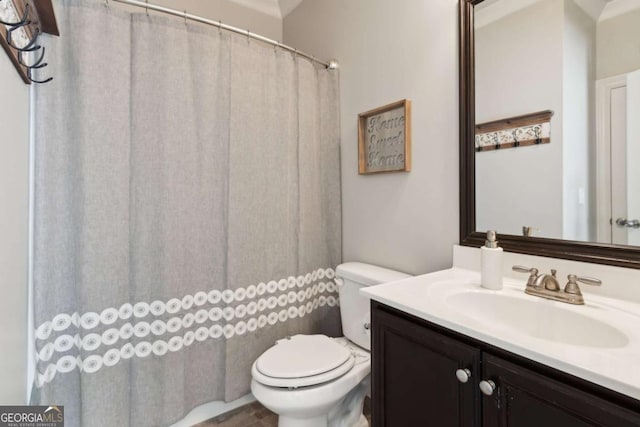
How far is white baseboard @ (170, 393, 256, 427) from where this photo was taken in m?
1.48

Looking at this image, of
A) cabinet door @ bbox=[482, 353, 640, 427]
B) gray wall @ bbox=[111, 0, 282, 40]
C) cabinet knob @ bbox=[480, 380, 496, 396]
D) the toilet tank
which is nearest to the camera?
cabinet door @ bbox=[482, 353, 640, 427]

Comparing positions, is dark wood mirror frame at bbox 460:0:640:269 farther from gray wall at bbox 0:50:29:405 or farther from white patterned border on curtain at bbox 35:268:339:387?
gray wall at bbox 0:50:29:405

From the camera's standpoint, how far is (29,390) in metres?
1.10

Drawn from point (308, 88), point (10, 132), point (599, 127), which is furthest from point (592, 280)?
point (10, 132)

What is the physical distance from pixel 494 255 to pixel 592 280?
251mm

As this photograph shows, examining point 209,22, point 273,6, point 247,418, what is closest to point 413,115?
point 209,22

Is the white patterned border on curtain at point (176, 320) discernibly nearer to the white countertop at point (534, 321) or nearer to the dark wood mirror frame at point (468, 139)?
the white countertop at point (534, 321)

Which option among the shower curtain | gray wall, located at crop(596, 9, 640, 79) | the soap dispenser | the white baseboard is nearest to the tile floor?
the white baseboard

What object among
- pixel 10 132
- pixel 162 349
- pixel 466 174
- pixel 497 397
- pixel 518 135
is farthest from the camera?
pixel 162 349

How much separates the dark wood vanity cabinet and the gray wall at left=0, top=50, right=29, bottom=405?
1053 millimetres

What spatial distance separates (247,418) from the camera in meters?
1.54

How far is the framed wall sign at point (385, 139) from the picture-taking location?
1438 millimetres

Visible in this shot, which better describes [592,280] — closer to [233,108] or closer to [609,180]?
[609,180]

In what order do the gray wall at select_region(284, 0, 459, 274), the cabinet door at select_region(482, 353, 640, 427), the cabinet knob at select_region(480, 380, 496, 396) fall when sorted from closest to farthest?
the cabinet door at select_region(482, 353, 640, 427) → the cabinet knob at select_region(480, 380, 496, 396) → the gray wall at select_region(284, 0, 459, 274)
